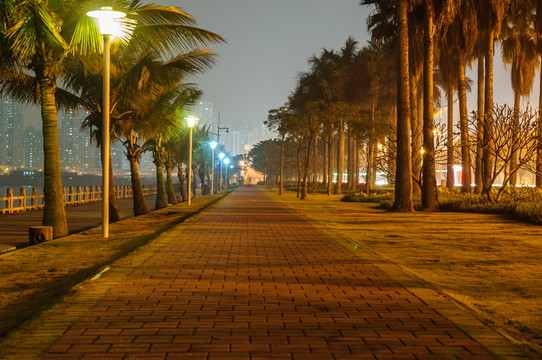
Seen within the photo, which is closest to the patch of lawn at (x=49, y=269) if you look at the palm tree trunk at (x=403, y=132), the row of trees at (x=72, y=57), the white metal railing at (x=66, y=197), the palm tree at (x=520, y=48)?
A: the row of trees at (x=72, y=57)

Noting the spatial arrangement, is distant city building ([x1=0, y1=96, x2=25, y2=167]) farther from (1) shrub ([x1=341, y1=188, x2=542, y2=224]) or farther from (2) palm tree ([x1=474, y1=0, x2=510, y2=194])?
(1) shrub ([x1=341, y1=188, x2=542, y2=224])

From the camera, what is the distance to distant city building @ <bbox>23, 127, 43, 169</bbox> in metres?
180

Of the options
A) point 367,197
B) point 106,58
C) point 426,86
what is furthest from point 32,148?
point 106,58

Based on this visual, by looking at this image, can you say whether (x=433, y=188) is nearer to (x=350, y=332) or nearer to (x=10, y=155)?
(x=350, y=332)

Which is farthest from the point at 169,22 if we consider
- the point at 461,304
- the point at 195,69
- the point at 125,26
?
the point at 461,304

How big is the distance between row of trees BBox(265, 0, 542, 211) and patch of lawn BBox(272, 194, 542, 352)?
6.43 m

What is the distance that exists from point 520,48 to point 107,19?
31.2 m

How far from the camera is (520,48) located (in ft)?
118

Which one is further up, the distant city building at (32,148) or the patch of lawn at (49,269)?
the distant city building at (32,148)

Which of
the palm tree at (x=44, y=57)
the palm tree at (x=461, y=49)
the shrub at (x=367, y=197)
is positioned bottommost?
the shrub at (x=367, y=197)

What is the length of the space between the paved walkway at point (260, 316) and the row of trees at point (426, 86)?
51.6 feet

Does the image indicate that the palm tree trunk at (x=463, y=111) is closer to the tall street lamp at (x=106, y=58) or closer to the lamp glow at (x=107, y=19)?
the tall street lamp at (x=106, y=58)

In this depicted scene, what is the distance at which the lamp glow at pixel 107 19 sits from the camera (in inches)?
479

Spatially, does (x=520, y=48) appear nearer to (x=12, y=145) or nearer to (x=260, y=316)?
(x=260, y=316)
